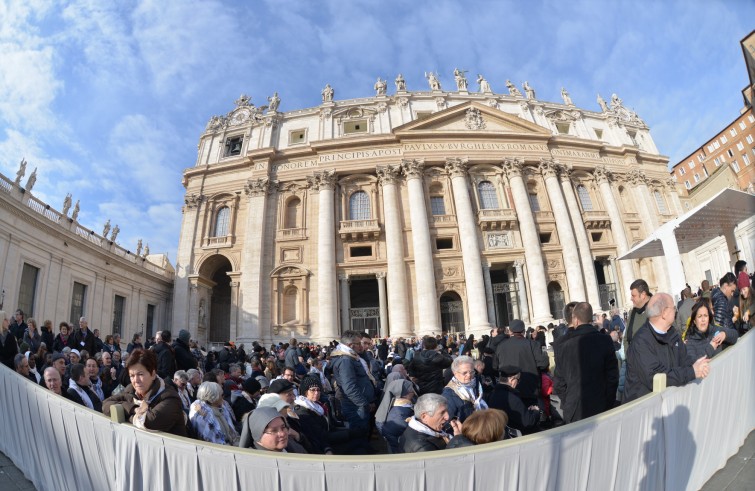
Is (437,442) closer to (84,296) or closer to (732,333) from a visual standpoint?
(732,333)

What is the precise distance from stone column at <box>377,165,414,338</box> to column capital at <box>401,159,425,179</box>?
1.53ft

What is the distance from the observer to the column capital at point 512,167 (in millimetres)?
26031

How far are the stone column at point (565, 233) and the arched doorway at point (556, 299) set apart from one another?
768 mm

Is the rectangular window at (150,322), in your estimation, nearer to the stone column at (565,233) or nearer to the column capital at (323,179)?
the column capital at (323,179)

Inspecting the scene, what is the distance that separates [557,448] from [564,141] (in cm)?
2967

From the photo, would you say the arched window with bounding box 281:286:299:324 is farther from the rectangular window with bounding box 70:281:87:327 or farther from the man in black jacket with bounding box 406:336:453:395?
the man in black jacket with bounding box 406:336:453:395

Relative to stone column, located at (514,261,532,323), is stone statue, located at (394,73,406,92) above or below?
above

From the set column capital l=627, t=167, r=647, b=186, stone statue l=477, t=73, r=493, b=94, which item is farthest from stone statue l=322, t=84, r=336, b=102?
column capital l=627, t=167, r=647, b=186

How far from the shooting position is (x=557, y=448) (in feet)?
8.03

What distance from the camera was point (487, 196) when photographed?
26547mm

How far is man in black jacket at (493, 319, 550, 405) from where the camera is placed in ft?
16.5

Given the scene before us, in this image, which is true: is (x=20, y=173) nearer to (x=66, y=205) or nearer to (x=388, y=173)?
(x=66, y=205)

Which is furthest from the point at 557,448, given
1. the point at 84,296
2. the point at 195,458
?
the point at 84,296

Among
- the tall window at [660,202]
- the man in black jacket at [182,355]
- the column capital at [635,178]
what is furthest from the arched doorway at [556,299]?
the man in black jacket at [182,355]
